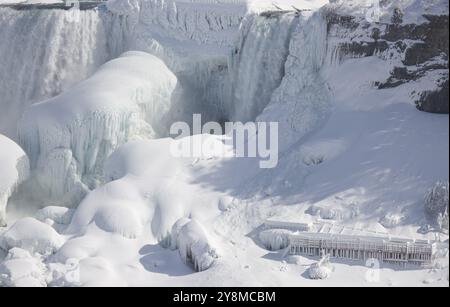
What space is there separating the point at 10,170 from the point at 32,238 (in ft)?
7.41

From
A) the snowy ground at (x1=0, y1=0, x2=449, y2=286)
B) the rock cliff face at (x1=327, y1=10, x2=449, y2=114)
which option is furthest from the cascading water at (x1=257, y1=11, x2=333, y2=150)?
the rock cliff face at (x1=327, y1=10, x2=449, y2=114)

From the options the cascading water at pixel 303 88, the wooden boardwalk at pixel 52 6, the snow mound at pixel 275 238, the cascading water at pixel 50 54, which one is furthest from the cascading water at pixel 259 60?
the snow mound at pixel 275 238

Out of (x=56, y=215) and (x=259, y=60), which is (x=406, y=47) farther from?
(x=56, y=215)

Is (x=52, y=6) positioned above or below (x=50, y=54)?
above

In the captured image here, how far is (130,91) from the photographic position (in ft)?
58.2

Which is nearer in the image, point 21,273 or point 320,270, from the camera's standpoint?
point 320,270

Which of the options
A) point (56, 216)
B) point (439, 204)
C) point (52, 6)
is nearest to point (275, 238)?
point (439, 204)

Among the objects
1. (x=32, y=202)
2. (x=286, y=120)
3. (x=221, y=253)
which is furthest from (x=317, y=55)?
(x=32, y=202)

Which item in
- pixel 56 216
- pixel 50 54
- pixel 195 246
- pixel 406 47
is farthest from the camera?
pixel 50 54

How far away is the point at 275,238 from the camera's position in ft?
48.2

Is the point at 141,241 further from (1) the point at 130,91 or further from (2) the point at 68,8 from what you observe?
(2) the point at 68,8

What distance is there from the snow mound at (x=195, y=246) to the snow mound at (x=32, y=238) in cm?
205

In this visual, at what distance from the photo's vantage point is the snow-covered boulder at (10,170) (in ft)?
55.1
